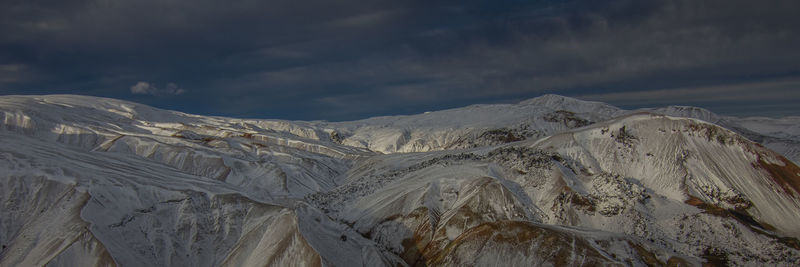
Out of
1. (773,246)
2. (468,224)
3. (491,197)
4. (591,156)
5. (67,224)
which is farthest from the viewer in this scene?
(591,156)

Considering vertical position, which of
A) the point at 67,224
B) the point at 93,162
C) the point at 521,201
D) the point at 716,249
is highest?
the point at 93,162

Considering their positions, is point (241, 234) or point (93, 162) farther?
point (93, 162)

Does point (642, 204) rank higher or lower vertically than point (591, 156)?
lower

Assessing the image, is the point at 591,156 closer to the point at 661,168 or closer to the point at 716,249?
the point at 661,168

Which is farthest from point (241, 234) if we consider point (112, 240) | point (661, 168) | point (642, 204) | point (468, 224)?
point (661, 168)

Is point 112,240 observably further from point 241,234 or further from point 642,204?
point 642,204

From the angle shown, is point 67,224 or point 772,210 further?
point 772,210

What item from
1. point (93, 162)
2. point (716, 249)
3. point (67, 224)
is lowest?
point (716, 249)

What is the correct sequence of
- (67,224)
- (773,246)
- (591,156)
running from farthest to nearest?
(591,156), (773,246), (67,224)

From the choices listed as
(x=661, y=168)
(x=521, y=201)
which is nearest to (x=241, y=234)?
(x=521, y=201)
